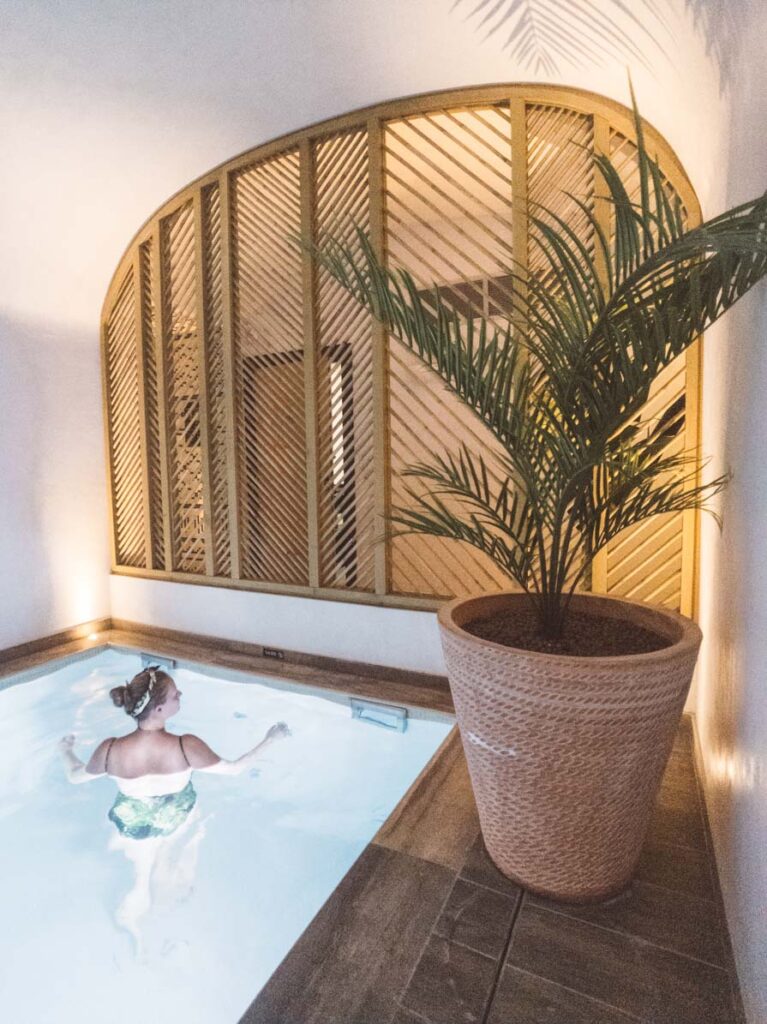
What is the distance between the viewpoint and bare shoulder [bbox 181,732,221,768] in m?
2.08

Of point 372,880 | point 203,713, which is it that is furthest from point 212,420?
point 372,880

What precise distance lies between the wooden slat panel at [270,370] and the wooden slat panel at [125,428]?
996mm

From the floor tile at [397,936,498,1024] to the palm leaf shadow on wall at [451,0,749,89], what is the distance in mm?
2282

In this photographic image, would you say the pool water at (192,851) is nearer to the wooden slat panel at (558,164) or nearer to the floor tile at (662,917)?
the floor tile at (662,917)

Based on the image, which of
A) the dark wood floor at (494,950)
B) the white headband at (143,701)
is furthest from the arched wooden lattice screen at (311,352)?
the dark wood floor at (494,950)

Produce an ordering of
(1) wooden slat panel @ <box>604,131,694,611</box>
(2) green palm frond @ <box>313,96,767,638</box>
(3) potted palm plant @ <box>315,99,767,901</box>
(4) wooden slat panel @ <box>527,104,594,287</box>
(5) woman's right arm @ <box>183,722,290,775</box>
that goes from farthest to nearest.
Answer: (4) wooden slat panel @ <box>527,104,594,287</box>
(1) wooden slat panel @ <box>604,131,694,611</box>
(5) woman's right arm @ <box>183,722,290,775</box>
(3) potted palm plant @ <box>315,99,767,901</box>
(2) green palm frond @ <box>313,96,767,638</box>

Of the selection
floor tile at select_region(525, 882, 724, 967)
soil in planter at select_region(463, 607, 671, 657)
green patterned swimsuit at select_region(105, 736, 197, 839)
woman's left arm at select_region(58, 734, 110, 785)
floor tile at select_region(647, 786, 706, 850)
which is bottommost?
green patterned swimsuit at select_region(105, 736, 197, 839)

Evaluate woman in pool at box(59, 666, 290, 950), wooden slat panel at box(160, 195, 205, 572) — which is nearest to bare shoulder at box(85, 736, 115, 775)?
woman in pool at box(59, 666, 290, 950)

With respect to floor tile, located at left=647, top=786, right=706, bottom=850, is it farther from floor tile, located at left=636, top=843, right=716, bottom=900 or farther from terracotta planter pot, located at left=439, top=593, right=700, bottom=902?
terracotta planter pot, located at left=439, top=593, right=700, bottom=902

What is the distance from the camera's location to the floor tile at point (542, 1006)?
41.4 inches

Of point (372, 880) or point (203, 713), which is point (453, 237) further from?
point (372, 880)

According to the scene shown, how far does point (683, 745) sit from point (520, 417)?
165 centimetres

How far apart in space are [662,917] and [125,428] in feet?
13.7

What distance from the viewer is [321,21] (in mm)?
2271
